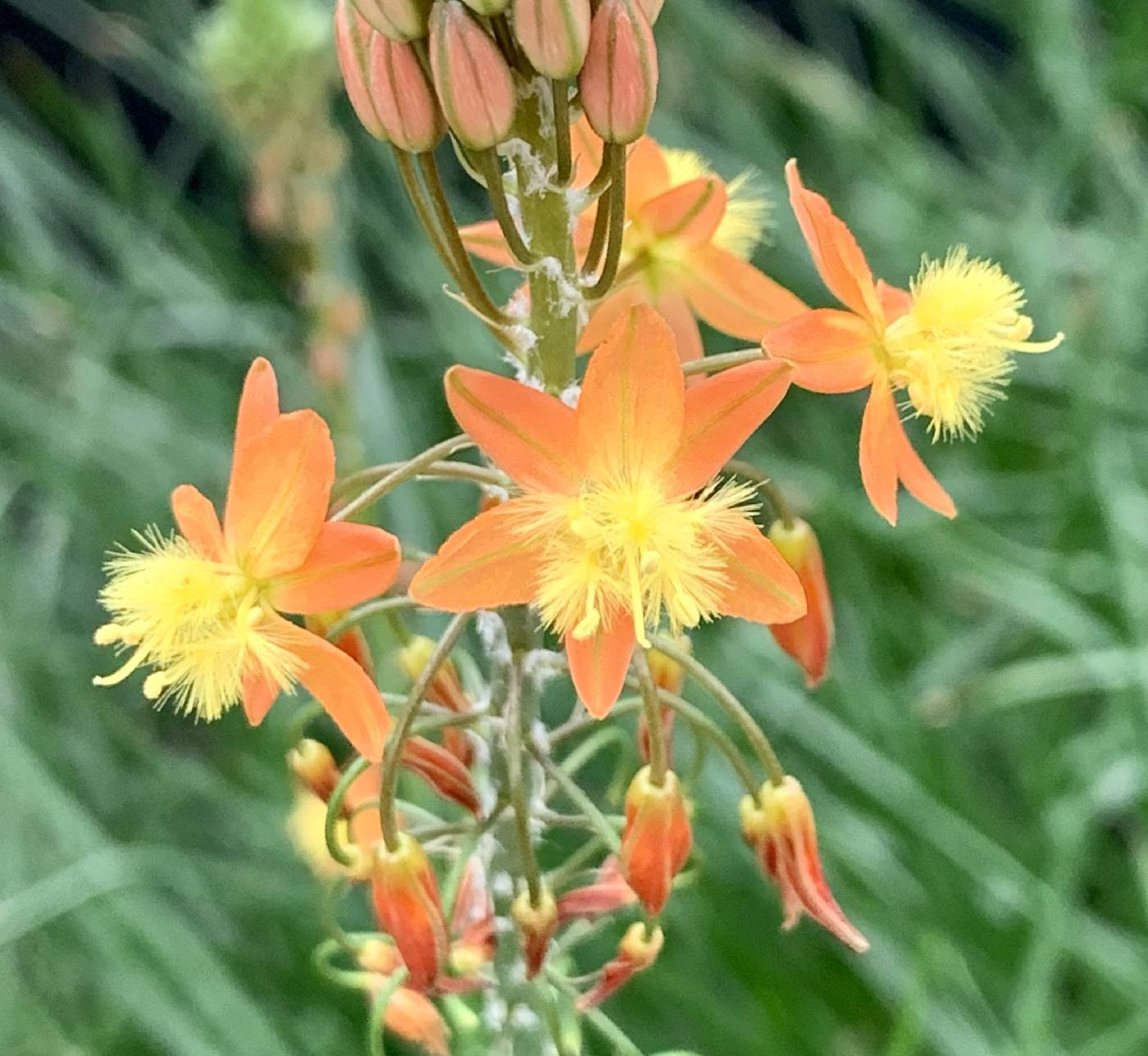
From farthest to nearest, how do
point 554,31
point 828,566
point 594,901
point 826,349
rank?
1. point 828,566
2. point 594,901
3. point 826,349
4. point 554,31

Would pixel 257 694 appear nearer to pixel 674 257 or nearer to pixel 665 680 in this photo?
pixel 665 680

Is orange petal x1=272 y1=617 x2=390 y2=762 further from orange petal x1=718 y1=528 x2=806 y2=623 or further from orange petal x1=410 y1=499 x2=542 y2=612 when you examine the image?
orange petal x1=718 y1=528 x2=806 y2=623

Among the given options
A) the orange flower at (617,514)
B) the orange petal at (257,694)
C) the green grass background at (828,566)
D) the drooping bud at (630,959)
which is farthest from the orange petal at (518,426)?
the green grass background at (828,566)

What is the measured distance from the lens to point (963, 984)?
5.27 feet

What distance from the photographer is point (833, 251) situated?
0.83m

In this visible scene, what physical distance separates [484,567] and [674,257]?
34 centimetres

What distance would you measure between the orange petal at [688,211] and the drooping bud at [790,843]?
410 mm

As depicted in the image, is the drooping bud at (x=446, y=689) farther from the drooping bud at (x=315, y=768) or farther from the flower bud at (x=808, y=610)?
the flower bud at (x=808, y=610)

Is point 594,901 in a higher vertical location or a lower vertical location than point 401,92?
lower

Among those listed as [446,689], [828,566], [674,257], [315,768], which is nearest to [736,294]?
[674,257]

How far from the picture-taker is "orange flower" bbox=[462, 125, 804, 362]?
0.93 metres

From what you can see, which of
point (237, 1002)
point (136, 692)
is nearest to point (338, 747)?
point (136, 692)

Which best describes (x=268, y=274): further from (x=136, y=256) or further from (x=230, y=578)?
(x=230, y=578)

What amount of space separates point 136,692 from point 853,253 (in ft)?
7.19
